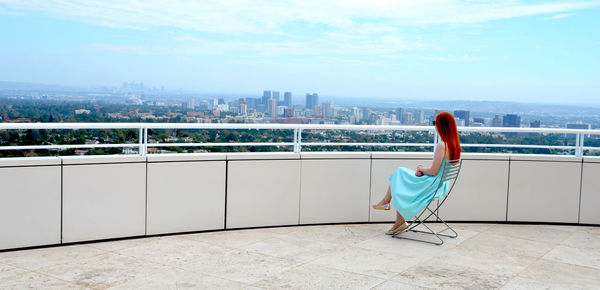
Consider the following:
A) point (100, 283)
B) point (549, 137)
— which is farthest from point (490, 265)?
point (100, 283)

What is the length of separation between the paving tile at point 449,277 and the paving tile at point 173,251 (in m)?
1.85

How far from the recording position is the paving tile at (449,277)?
4.66 m

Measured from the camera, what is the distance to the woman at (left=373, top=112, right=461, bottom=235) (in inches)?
240

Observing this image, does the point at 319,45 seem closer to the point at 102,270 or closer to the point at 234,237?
the point at 234,237

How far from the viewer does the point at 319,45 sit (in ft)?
171

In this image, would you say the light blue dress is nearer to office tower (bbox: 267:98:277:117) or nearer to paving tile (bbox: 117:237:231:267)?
paving tile (bbox: 117:237:231:267)

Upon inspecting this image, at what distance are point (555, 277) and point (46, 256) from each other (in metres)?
4.60

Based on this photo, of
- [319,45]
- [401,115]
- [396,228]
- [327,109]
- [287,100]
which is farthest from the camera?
[319,45]

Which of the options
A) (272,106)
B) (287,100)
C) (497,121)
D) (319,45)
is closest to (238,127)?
(497,121)

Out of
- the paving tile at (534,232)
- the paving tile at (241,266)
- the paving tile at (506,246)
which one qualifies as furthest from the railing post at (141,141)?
the paving tile at (534,232)

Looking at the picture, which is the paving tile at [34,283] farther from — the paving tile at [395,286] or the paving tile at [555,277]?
the paving tile at [555,277]

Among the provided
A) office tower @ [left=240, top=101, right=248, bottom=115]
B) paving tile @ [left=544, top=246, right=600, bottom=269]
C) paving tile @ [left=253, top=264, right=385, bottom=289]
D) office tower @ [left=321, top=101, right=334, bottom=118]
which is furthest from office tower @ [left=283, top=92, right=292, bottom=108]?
paving tile @ [left=253, top=264, right=385, bottom=289]

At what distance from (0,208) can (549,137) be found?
652 centimetres

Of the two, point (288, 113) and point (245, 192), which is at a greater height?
point (288, 113)
